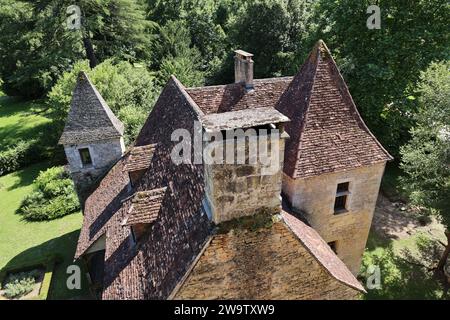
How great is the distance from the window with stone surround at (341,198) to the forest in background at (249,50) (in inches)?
172

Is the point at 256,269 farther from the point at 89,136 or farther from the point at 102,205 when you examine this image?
the point at 89,136

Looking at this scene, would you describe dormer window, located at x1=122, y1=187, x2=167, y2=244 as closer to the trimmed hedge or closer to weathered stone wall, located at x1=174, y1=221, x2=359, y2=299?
weathered stone wall, located at x1=174, y1=221, x2=359, y2=299

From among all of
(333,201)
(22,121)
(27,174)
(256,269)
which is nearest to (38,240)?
(27,174)

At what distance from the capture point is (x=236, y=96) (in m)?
16.5

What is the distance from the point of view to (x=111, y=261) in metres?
12.2

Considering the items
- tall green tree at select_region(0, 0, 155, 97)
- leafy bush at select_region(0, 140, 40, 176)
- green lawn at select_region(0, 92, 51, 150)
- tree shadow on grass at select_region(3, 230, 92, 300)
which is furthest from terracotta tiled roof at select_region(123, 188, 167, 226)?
green lawn at select_region(0, 92, 51, 150)

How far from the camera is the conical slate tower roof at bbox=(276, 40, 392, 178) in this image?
12406mm

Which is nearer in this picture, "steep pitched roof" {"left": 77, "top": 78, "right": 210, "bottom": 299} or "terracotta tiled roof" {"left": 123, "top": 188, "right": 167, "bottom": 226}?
"steep pitched roof" {"left": 77, "top": 78, "right": 210, "bottom": 299}

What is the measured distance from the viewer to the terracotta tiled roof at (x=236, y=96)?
16.2m

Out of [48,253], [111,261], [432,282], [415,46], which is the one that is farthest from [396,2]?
[48,253]

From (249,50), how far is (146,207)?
87.8 feet

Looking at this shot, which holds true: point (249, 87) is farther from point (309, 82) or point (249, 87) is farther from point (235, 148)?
point (235, 148)

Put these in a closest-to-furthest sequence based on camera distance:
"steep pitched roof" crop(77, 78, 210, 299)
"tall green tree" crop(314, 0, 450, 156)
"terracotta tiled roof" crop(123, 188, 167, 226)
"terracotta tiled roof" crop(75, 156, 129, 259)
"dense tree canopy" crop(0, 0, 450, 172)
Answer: "steep pitched roof" crop(77, 78, 210, 299), "terracotta tiled roof" crop(123, 188, 167, 226), "terracotta tiled roof" crop(75, 156, 129, 259), "tall green tree" crop(314, 0, 450, 156), "dense tree canopy" crop(0, 0, 450, 172)

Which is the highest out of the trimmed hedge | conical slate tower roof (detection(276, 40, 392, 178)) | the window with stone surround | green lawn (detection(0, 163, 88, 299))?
conical slate tower roof (detection(276, 40, 392, 178))
